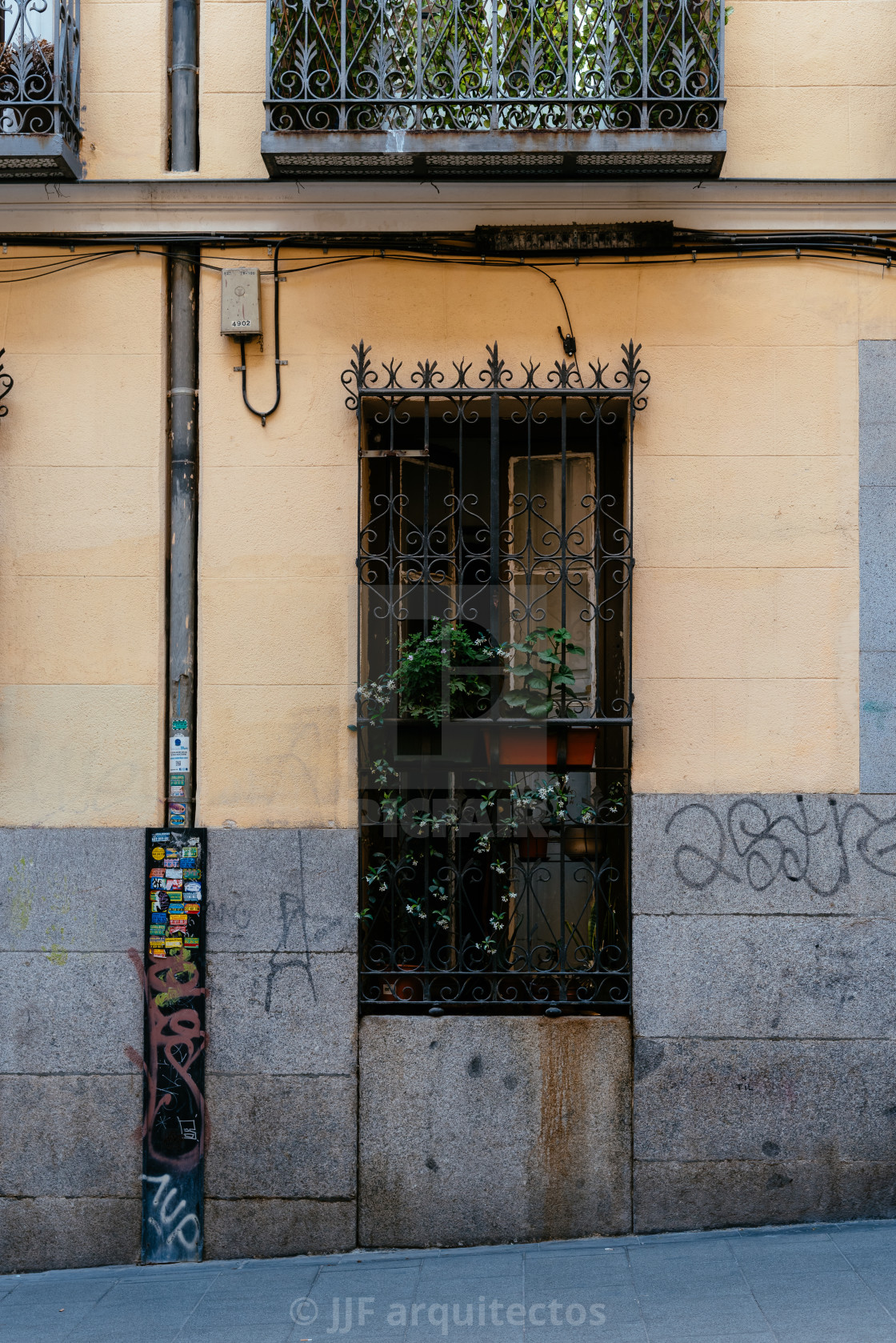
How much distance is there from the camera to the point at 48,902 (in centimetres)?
486

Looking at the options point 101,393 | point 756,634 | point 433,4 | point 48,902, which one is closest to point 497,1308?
point 48,902

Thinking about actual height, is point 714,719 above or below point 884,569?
below

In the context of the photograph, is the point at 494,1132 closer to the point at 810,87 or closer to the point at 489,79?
the point at 489,79

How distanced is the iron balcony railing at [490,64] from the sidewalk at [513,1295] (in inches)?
199

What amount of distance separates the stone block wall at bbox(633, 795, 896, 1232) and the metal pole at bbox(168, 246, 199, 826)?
221 cm

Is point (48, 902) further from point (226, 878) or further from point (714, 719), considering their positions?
point (714, 719)

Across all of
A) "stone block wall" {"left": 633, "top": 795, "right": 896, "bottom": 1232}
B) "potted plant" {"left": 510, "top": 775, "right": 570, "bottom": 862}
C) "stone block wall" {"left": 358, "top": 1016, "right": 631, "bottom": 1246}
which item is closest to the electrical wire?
"potted plant" {"left": 510, "top": 775, "right": 570, "bottom": 862}

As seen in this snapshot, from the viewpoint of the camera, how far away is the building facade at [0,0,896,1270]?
15.7 ft

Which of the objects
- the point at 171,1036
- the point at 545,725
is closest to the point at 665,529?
the point at 545,725

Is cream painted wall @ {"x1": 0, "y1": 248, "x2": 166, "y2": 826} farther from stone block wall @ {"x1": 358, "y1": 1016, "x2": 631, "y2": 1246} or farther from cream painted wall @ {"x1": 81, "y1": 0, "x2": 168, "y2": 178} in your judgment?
stone block wall @ {"x1": 358, "y1": 1016, "x2": 631, "y2": 1246}

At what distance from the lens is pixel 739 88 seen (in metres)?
4.91

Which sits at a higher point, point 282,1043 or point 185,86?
point 185,86

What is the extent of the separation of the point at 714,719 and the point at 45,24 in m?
4.59

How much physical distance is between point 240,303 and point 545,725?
2478 millimetres
